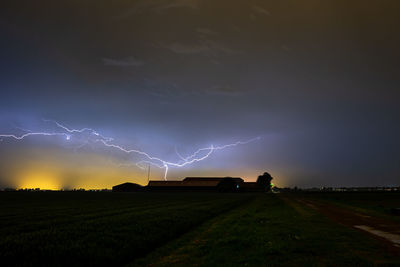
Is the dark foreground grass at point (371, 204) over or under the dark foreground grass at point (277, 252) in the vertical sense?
over

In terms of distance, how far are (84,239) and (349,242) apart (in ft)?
39.4

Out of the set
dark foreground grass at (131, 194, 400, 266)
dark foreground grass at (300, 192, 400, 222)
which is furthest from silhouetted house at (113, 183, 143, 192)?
dark foreground grass at (131, 194, 400, 266)

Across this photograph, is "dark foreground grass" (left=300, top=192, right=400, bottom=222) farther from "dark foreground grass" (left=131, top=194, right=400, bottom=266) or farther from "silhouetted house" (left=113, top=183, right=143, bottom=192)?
"silhouetted house" (left=113, top=183, right=143, bottom=192)

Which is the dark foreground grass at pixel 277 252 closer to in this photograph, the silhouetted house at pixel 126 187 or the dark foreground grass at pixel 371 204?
the dark foreground grass at pixel 371 204

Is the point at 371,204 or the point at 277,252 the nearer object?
the point at 277,252

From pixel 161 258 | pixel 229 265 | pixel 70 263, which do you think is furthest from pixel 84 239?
pixel 229 265

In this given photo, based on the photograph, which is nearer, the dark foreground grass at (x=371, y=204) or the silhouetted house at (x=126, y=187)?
the dark foreground grass at (x=371, y=204)

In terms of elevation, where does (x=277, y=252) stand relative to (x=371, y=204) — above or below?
below

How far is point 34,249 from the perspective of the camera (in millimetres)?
10734

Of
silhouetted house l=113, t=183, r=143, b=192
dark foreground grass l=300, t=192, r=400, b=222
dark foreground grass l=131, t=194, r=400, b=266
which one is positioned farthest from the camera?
silhouetted house l=113, t=183, r=143, b=192

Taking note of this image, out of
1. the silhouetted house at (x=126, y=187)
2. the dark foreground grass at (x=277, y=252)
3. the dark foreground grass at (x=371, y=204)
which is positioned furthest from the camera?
the silhouetted house at (x=126, y=187)

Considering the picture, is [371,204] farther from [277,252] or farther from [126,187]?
[126,187]

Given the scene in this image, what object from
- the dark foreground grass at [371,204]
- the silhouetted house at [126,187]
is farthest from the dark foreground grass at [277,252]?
the silhouetted house at [126,187]

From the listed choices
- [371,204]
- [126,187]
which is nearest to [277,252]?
[371,204]
